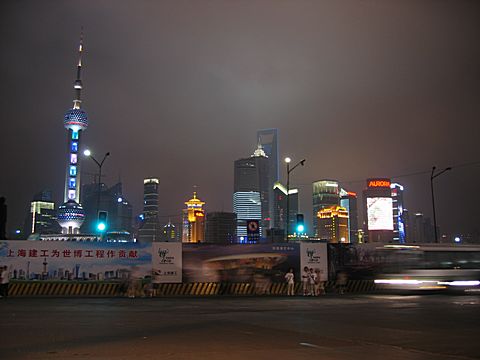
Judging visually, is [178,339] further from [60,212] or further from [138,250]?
[60,212]

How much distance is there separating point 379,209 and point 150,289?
106 m

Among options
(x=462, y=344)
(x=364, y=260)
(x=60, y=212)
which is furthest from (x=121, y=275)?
(x=60, y=212)

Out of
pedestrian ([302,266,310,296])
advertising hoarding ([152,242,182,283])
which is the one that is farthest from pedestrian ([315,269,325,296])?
advertising hoarding ([152,242,182,283])

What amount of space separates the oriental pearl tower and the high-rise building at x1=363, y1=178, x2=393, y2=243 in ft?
341

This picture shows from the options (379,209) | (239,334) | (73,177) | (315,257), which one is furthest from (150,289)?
(73,177)

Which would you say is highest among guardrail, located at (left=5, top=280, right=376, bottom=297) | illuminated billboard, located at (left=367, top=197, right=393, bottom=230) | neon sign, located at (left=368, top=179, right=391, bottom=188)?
neon sign, located at (left=368, top=179, right=391, bottom=188)

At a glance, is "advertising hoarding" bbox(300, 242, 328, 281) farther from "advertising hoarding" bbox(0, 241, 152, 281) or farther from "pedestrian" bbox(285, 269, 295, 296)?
"advertising hoarding" bbox(0, 241, 152, 281)

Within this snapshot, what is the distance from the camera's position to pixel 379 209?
130 meters

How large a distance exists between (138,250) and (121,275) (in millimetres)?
2006

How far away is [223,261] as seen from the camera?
35.3 m

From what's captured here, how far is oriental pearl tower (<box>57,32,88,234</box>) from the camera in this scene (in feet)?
588

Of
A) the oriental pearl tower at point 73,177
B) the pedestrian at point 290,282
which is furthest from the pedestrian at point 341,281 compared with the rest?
the oriental pearl tower at point 73,177

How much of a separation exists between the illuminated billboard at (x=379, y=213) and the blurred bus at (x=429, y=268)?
9354 centimetres

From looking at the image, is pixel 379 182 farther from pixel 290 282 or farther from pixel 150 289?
pixel 150 289
